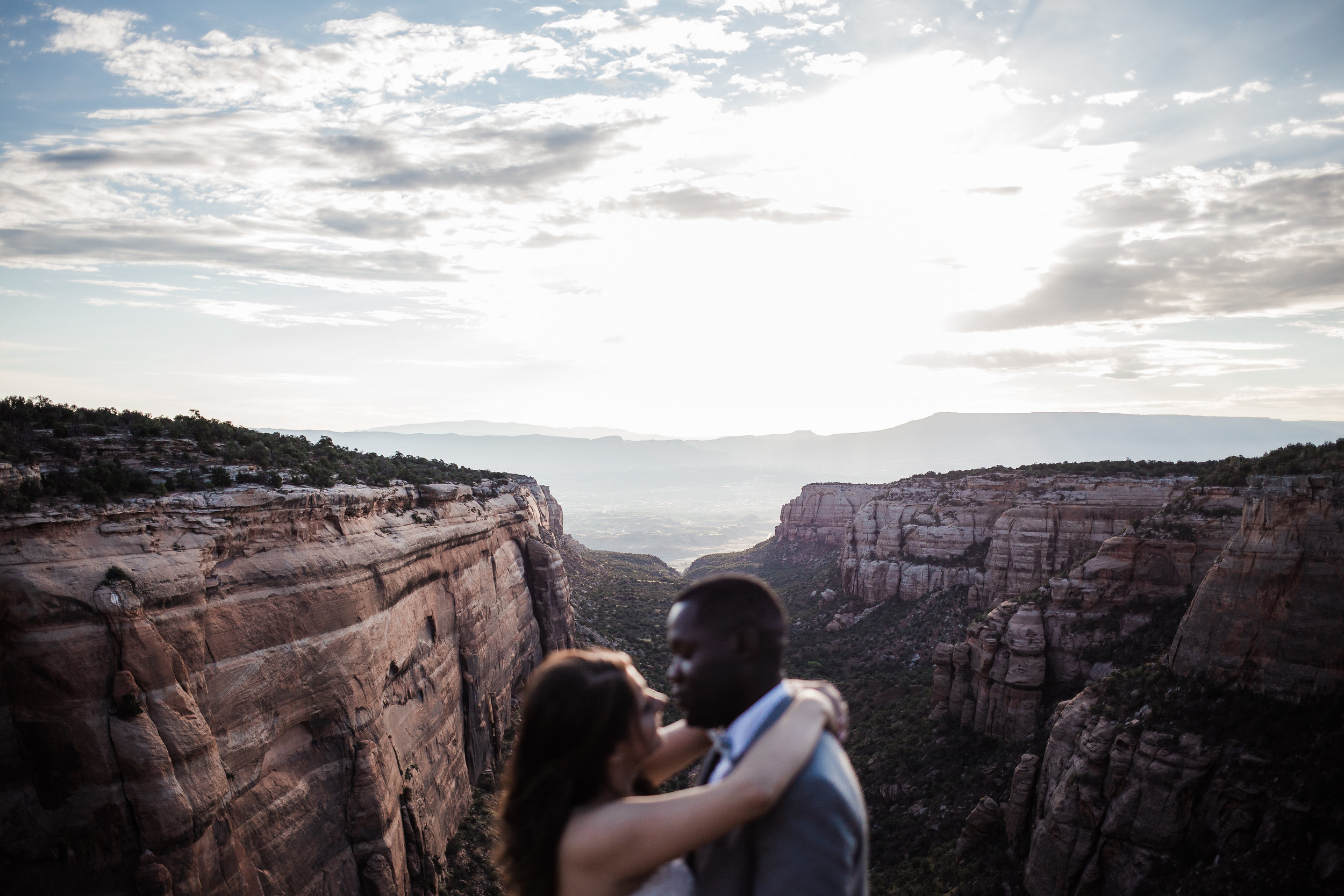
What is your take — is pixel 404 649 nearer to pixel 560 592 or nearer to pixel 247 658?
pixel 247 658

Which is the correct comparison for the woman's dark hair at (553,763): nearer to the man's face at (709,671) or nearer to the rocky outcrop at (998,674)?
the man's face at (709,671)

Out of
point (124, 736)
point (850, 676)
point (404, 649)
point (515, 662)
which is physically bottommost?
point (850, 676)

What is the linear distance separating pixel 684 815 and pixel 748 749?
0.34m

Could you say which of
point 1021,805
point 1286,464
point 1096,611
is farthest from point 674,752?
point 1096,611

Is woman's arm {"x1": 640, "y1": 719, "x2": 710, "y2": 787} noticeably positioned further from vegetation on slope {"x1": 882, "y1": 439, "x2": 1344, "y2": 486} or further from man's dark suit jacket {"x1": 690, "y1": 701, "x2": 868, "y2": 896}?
vegetation on slope {"x1": 882, "y1": 439, "x2": 1344, "y2": 486}

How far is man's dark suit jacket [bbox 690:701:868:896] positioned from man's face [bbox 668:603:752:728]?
418 millimetres

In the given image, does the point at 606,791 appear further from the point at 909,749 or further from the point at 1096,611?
the point at 909,749

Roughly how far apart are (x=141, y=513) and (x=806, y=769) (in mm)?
15283

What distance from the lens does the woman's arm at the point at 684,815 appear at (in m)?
2.30

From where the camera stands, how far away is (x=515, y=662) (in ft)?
114

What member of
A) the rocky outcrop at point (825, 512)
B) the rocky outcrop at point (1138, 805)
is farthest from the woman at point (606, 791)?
the rocky outcrop at point (825, 512)

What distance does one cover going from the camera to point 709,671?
281 cm

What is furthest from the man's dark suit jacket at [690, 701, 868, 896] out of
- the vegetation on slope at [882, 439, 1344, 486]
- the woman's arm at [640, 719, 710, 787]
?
the vegetation on slope at [882, 439, 1344, 486]

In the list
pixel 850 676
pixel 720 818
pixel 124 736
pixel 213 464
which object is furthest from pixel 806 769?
pixel 850 676
